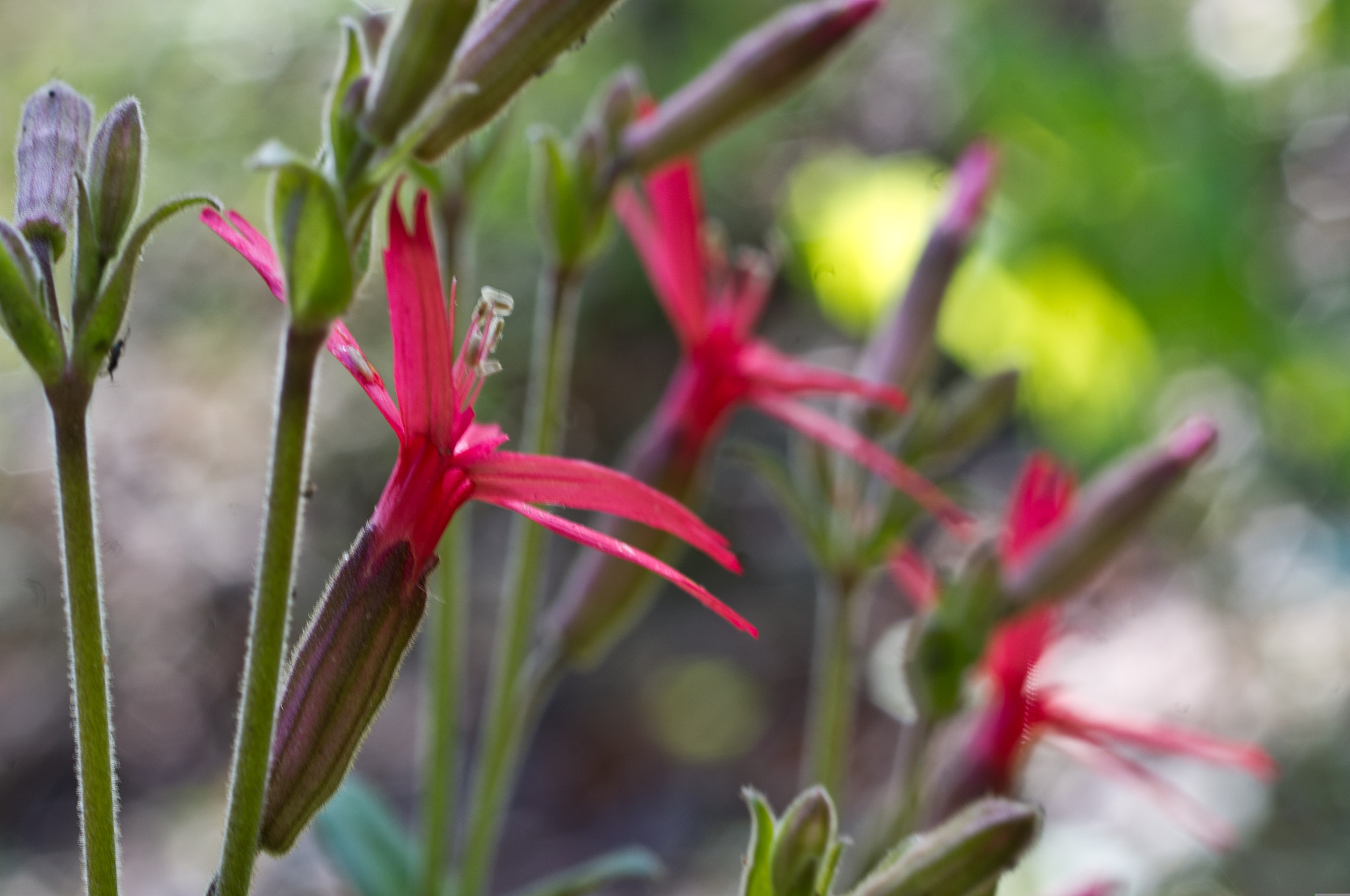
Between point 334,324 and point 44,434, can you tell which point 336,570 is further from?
point 44,434

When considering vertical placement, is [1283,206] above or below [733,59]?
above

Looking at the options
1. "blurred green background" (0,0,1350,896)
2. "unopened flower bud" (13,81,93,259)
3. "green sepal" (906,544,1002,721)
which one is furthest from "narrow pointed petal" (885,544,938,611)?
"unopened flower bud" (13,81,93,259)

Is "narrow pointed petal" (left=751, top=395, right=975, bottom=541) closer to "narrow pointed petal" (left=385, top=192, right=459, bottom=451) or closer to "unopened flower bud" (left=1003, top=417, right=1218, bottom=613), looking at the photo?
"unopened flower bud" (left=1003, top=417, right=1218, bottom=613)

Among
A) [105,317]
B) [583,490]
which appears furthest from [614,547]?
[105,317]

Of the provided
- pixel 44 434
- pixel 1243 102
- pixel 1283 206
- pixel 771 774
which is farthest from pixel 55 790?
pixel 1283 206

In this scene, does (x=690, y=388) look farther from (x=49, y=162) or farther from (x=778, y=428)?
(x=778, y=428)

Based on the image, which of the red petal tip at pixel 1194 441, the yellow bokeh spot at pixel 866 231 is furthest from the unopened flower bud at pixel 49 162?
the yellow bokeh spot at pixel 866 231

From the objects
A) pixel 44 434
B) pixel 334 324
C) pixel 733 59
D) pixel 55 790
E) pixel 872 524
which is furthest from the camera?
pixel 44 434
